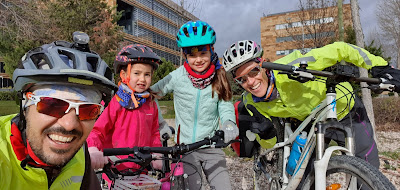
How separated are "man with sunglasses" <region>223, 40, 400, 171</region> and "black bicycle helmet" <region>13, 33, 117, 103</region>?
1751 mm

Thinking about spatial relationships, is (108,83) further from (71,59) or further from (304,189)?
(304,189)

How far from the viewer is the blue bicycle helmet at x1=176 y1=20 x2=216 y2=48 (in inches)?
128

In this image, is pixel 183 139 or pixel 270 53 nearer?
pixel 183 139

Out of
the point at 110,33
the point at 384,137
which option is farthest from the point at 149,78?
the point at 110,33

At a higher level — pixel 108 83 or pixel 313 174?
pixel 108 83

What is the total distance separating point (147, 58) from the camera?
2.96m

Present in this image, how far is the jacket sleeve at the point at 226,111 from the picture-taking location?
306 centimetres

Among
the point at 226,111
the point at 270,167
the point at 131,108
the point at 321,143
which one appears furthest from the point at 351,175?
the point at 131,108

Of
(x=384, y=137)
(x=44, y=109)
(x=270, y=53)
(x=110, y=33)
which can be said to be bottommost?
(x=384, y=137)

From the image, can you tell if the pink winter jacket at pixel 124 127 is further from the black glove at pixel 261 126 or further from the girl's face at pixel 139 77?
the black glove at pixel 261 126

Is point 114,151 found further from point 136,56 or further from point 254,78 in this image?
point 254,78

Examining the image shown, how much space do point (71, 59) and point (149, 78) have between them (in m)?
1.44

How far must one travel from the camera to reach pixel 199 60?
10.7ft

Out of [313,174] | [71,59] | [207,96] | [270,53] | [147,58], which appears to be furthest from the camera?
[270,53]
